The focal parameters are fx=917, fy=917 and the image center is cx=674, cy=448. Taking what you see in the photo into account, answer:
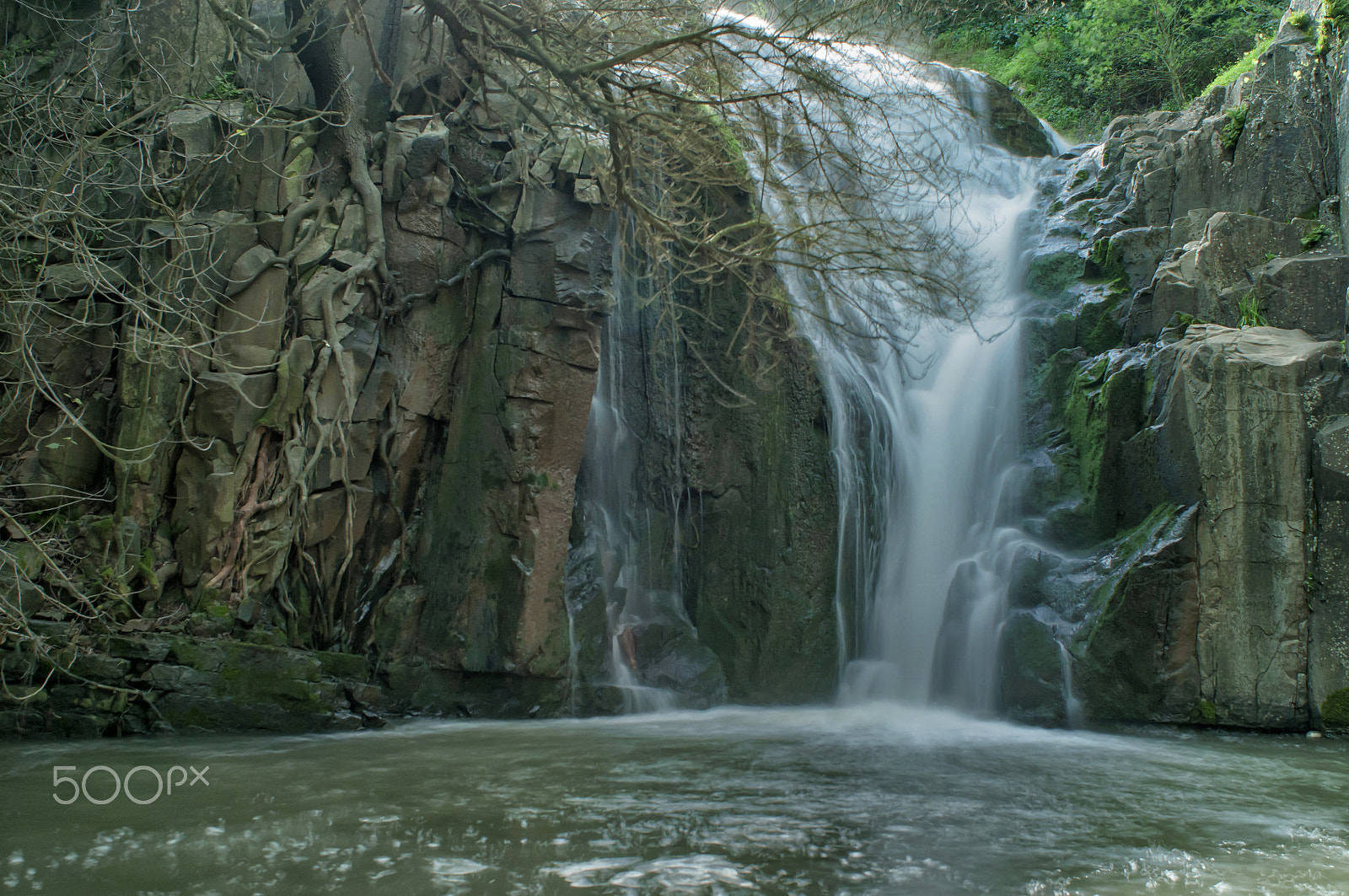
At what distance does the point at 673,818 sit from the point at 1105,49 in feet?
57.4

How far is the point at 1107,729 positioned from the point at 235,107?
9050 mm

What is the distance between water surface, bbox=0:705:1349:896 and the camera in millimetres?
3402

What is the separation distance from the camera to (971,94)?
1479 centimetres

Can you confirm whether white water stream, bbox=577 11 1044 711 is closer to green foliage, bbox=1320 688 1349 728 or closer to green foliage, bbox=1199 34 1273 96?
green foliage, bbox=1320 688 1349 728

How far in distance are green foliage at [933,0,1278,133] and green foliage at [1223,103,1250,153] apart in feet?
20.0

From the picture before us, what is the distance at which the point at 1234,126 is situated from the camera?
10438 millimetres

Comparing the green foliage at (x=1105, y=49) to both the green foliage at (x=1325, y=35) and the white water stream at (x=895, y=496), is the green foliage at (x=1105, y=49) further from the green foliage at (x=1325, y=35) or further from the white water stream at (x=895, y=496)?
the white water stream at (x=895, y=496)

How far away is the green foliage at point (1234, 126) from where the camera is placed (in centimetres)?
1041

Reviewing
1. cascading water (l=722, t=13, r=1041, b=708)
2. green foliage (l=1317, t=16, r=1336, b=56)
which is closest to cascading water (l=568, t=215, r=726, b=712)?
cascading water (l=722, t=13, r=1041, b=708)

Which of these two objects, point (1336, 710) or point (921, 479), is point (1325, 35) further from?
point (1336, 710)

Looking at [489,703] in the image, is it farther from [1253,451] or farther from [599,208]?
[1253,451]

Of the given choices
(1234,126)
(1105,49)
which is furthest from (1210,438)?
(1105,49)

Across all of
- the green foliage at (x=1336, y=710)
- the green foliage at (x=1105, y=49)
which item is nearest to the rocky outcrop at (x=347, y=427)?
the green foliage at (x=1336, y=710)

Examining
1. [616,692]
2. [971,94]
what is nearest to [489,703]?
[616,692]
